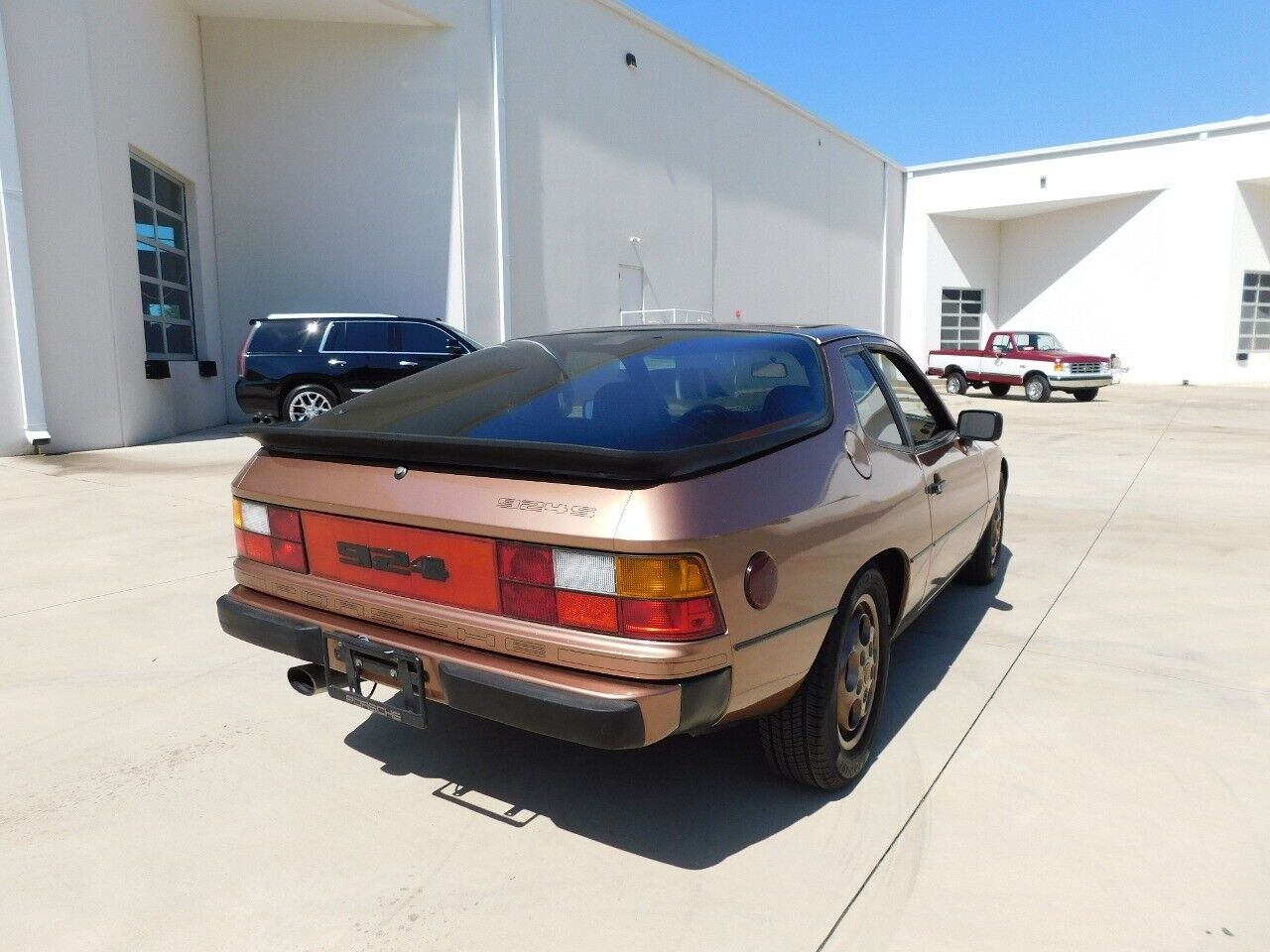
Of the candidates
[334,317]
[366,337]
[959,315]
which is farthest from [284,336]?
[959,315]

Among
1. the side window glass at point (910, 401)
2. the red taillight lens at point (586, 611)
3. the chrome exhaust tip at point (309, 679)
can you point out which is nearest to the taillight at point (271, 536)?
the chrome exhaust tip at point (309, 679)

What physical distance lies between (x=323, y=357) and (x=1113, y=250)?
24.7 meters

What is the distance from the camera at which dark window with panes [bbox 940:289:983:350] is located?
1177 inches

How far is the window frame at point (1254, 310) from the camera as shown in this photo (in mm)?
25219

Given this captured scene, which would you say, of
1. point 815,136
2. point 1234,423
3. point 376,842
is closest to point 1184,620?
point 376,842

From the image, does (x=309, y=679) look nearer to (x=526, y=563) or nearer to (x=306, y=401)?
(x=526, y=563)

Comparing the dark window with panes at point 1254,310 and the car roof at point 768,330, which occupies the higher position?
the dark window with panes at point 1254,310

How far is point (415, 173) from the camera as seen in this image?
14.3 metres

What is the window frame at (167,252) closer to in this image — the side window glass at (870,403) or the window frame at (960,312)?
the side window glass at (870,403)

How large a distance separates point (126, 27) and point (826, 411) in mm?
12189

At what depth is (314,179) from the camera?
14.3 metres

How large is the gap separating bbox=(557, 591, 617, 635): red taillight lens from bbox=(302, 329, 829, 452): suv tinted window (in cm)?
40

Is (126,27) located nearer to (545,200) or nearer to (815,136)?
(545,200)

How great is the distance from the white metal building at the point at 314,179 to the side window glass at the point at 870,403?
970cm
